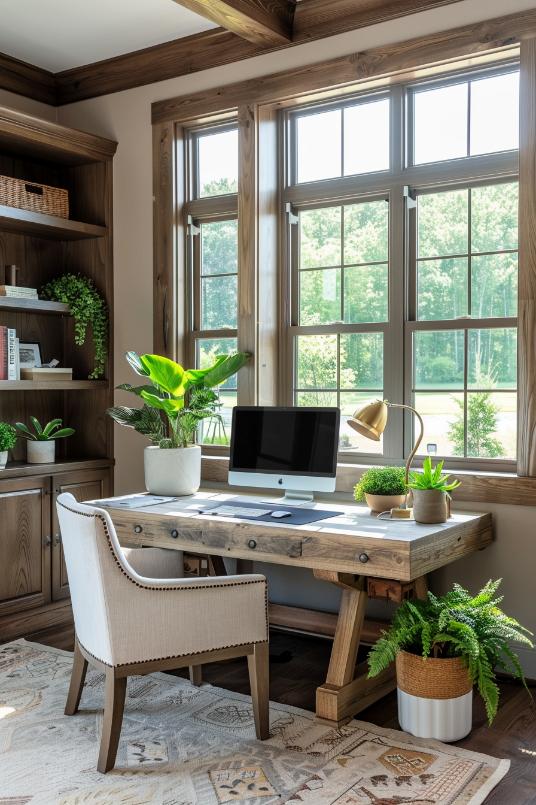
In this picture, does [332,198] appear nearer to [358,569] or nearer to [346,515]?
[346,515]

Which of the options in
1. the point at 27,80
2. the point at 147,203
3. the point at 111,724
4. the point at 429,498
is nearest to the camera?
the point at 111,724

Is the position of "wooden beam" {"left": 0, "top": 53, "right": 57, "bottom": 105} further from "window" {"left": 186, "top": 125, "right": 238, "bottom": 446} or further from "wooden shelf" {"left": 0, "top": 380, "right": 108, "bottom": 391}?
"wooden shelf" {"left": 0, "top": 380, "right": 108, "bottom": 391}

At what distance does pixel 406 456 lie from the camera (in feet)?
12.3

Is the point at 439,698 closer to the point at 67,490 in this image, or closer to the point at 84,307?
the point at 67,490

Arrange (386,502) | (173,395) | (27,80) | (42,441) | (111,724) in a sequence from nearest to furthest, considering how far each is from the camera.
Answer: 1. (111,724)
2. (386,502)
3. (173,395)
4. (42,441)
5. (27,80)

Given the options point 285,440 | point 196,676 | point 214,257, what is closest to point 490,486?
point 285,440

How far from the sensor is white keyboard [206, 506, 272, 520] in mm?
3266

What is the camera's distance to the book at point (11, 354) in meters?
4.13

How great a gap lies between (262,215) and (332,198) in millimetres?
366

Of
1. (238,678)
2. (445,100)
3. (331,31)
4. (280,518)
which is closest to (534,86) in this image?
(445,100)

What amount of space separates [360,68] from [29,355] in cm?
229

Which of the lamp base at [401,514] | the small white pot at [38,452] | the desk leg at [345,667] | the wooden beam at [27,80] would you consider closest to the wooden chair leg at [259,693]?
the desk leg at [345,667]

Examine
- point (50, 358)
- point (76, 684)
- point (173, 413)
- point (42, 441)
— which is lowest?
point (76, 684)

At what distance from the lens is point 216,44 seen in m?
4.08
